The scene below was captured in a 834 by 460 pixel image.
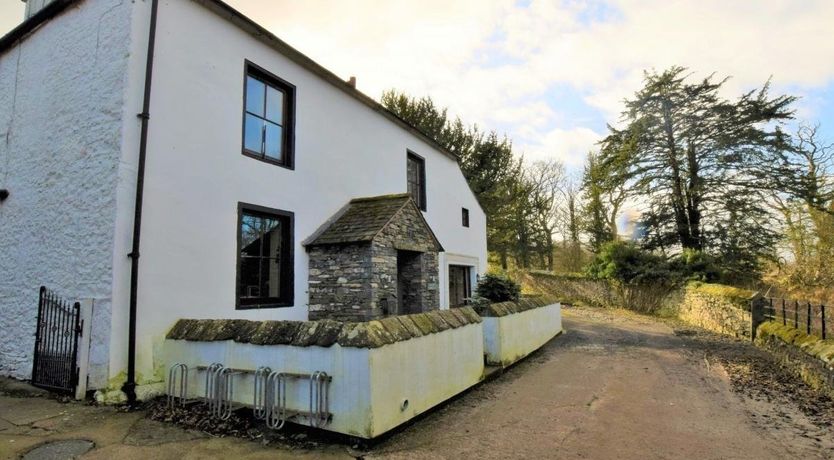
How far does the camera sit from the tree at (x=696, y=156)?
21.8m

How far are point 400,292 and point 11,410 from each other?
255 inches

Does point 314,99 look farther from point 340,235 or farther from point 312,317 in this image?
point 312,317

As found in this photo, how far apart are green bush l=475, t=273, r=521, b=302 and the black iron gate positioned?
7799 mm

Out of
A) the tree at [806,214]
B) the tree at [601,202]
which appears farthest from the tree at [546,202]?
the tree at [806,214]

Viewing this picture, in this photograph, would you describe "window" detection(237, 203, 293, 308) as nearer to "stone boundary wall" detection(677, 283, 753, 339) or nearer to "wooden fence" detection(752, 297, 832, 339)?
"wooden fence" detection(752, 297, 832, 339)

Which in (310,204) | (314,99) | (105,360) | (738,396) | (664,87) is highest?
(664,87)

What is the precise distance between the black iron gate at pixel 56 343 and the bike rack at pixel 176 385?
1.12 meters

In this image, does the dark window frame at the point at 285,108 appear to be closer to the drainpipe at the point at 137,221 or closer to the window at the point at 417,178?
the drainpipe at the point at 137,221

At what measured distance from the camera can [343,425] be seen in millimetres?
4320

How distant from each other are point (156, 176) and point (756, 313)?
15.4 metres

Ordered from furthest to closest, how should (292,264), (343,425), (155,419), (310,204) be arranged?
1. (310,204)
2. (292,264)
3. (155,419)
4. (343,425)

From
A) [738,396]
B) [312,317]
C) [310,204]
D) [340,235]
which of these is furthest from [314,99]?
[738,396]

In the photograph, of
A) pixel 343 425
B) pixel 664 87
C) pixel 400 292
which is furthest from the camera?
pixel 664 87

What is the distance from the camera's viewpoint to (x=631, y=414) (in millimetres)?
5707
